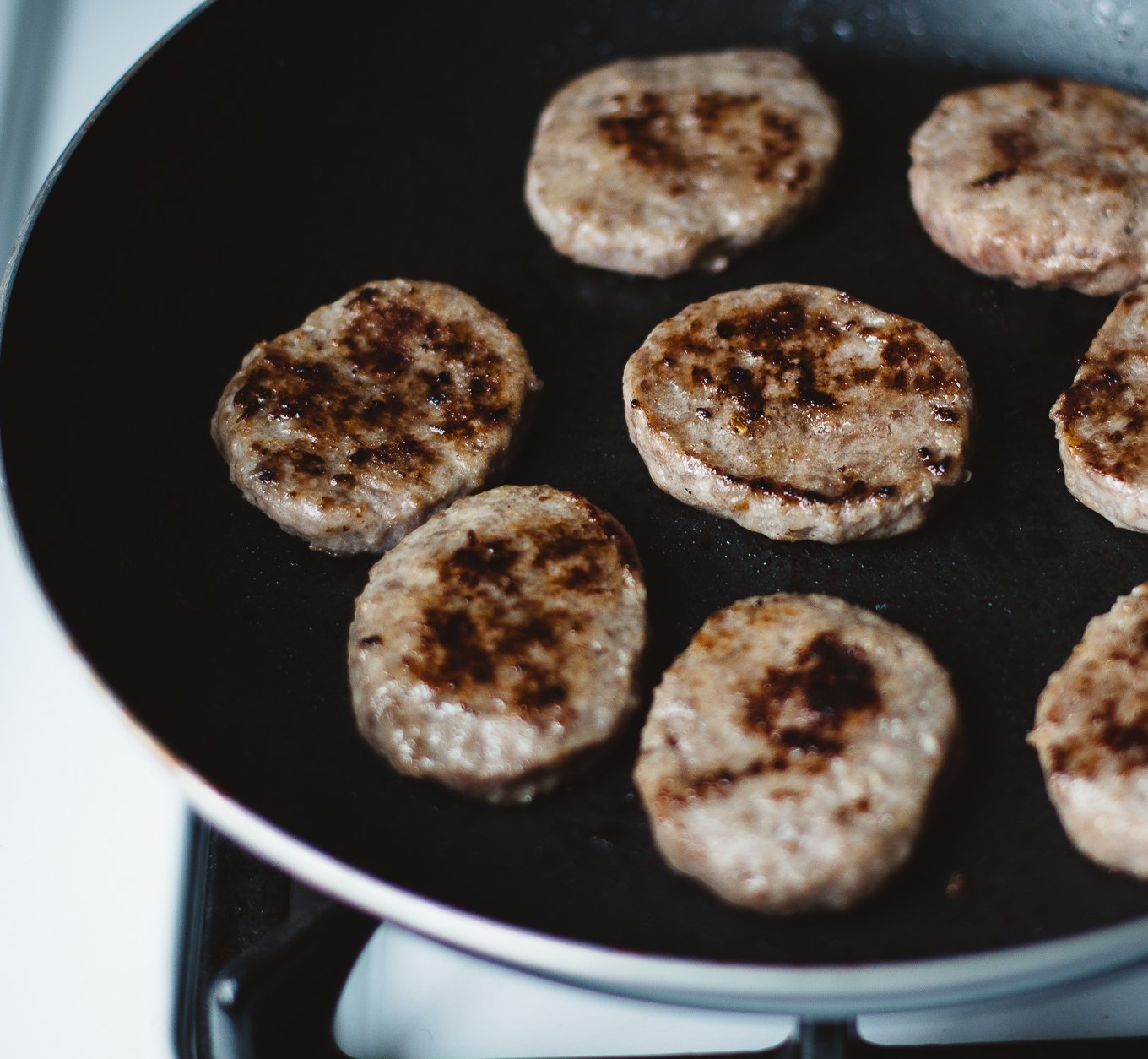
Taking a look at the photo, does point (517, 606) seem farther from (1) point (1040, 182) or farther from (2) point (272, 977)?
(1) point (1040, 182)

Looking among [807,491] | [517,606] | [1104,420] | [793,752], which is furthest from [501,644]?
[1104,420]

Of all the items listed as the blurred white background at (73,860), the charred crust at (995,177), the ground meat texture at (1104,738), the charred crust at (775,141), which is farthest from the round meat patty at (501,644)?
the charred crust at (995,177)

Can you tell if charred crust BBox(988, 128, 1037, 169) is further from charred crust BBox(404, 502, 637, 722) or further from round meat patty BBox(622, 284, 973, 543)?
charred crust BBox(404, 502, 637, 722)

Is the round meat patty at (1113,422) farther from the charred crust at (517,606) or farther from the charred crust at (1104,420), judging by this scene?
the charred crust at (517,606)

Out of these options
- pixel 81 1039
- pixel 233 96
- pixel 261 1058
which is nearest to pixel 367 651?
pixel 261 1058

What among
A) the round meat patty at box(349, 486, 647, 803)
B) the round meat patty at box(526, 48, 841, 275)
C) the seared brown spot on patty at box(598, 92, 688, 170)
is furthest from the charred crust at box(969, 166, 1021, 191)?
the round meat patty at box(349, 486, 647, 803)
